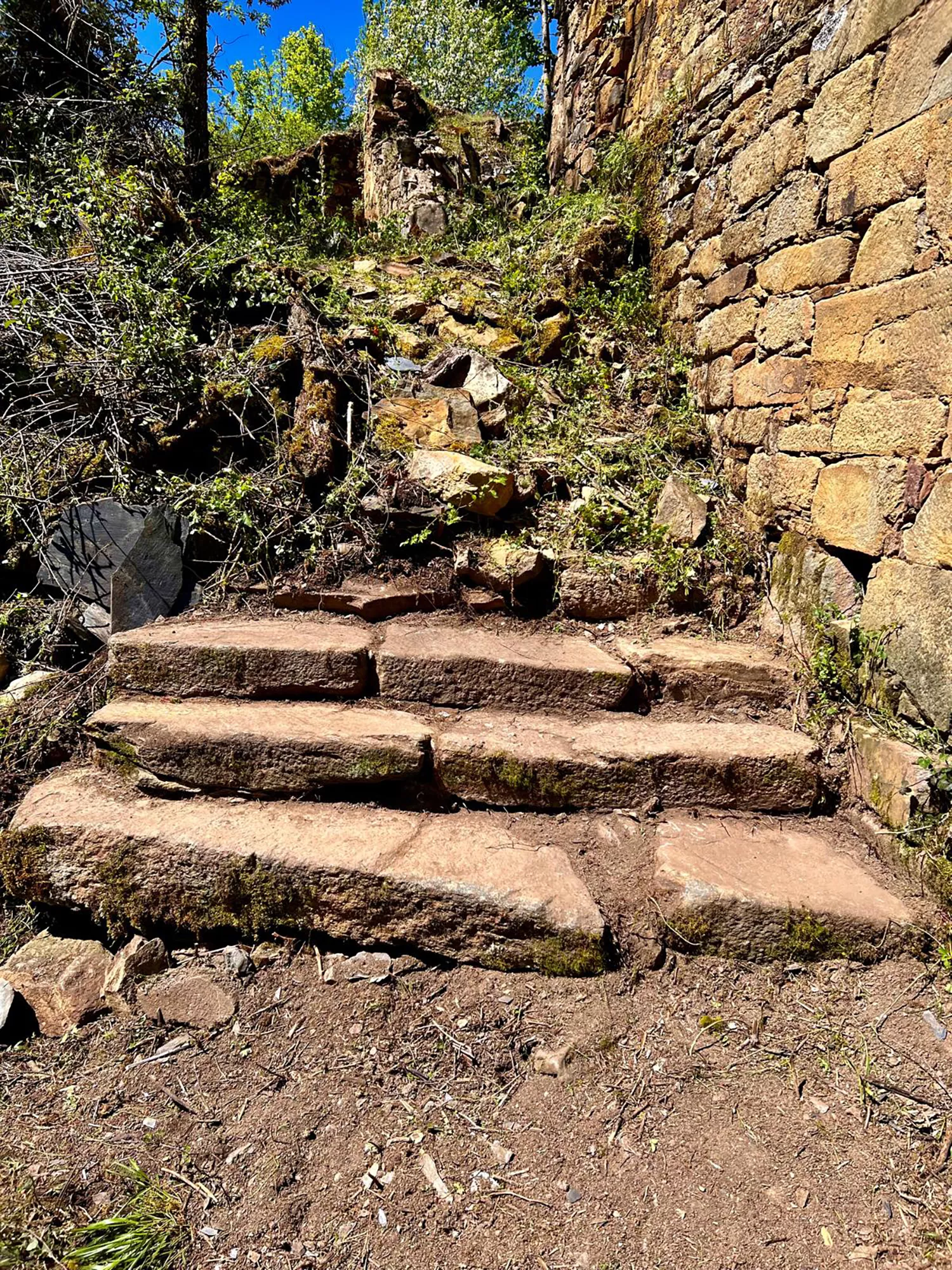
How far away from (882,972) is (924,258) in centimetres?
214

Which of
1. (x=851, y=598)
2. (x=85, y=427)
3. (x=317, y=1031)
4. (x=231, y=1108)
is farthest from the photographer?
(x=85, y=427)

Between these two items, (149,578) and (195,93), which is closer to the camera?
(149,578)

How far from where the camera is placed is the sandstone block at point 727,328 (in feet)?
10.2

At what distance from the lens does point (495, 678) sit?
251cm

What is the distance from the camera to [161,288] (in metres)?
3.67

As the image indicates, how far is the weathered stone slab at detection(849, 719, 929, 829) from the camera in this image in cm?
209

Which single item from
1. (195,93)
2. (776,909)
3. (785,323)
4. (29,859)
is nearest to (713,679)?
(776,909)

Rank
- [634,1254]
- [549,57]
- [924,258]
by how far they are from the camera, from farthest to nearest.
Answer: [549,57] < [924,258] < [634,1254]

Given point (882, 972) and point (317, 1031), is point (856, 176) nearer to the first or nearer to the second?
point (882, 972)

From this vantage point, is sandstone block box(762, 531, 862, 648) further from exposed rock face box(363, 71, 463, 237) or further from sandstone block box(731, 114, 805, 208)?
exposed rock face box(363, 71, 463, 237)

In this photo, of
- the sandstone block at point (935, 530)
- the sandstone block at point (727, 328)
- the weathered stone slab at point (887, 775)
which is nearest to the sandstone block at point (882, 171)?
the sandstone block at point (727, 328)

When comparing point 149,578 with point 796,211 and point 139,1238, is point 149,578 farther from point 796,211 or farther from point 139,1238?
point 796,211

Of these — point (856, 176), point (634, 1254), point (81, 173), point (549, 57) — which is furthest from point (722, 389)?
point (549, 57)

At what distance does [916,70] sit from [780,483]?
1359 mm
